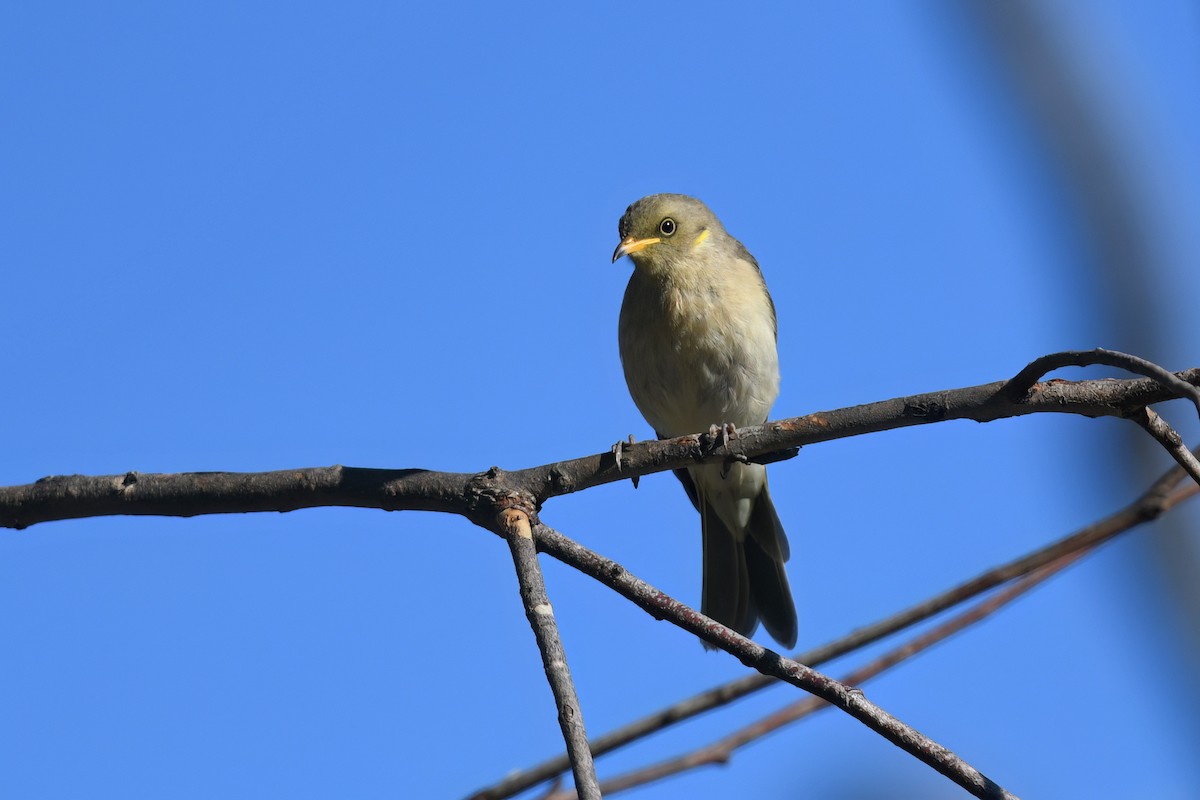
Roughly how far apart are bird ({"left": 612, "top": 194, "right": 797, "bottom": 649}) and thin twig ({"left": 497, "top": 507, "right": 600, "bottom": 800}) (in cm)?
343

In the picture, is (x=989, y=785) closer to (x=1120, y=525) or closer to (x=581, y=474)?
(x=1120, y=525)

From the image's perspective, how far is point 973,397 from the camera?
281 cm

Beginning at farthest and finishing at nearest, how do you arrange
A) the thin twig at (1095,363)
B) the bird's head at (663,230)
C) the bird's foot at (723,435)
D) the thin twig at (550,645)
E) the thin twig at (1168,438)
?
the bird's head at (663,230) < the bird's foot at (723,435) < the thin twig at (1168,438) < the thin twig at (1095,363) < the thin twig at (550,645)

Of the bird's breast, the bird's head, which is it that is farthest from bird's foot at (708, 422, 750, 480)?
the bird's head

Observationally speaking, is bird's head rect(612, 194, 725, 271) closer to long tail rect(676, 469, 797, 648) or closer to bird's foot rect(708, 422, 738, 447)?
long tail rect(676, 469, 797, 648)

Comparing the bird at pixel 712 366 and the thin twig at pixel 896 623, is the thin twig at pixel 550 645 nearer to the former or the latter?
the thin twig at pixel 896 623

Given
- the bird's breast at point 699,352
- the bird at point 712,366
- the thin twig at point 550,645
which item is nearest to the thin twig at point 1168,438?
the thin twig at point 550,645

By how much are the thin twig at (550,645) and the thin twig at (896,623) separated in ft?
1.83

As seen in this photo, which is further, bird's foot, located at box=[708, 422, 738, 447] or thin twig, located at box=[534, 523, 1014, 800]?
bird's foot, located at box=[708, 422, 738, 447]

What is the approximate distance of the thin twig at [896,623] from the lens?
8.55 ft

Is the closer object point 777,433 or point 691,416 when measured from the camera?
A: point 777,433

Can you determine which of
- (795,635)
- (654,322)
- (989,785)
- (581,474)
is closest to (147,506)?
(581,474)

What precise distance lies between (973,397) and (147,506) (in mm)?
2104

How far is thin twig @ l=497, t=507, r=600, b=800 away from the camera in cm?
197
